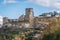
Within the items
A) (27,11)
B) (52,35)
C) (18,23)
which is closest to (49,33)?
(52,35)

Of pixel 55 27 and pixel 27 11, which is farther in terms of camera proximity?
pixel 27 11

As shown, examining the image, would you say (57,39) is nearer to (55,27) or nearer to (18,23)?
(55,27)

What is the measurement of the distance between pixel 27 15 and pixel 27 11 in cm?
87

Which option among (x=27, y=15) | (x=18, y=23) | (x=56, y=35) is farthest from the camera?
(x=27, y=15)

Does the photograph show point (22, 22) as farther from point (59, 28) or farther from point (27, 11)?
point (59, 28)

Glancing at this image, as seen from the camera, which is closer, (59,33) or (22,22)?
(59,33)

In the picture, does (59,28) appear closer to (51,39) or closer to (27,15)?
(51,39)

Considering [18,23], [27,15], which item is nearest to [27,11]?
[27,15]

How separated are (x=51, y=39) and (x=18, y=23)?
3318 cm

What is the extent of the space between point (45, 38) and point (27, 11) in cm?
3631

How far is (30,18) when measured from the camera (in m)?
46.2

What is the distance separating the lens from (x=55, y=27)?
11664mm

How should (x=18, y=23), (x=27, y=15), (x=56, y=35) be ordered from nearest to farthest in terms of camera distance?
(x=56, y=35)
(x=18, y=23)
(x=27, y=15)

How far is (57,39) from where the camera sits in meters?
11.2
